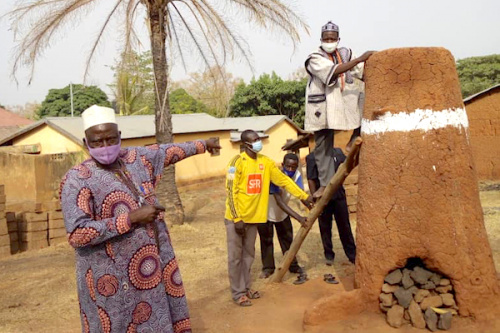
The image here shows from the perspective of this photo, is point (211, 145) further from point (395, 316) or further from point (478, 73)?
point (478, 73)

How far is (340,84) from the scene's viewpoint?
14.4ft

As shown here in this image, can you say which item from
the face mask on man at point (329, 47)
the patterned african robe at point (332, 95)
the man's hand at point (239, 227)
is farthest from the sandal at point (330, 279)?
the face mask on man at point (329, 47)

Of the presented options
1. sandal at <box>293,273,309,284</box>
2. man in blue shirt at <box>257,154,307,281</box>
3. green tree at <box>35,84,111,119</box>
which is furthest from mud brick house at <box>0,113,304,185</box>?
green tree at <box>35,84,111,119</box>

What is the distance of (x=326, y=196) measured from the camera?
4582 mm

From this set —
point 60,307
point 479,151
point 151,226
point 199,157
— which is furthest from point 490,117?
point 151,226

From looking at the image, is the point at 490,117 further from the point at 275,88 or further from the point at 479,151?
the point at 275,88

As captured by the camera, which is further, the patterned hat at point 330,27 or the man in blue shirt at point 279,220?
the man in blue shirt at point 279,220

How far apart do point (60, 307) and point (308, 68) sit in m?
3.91

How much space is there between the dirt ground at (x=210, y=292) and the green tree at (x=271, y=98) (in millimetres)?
17665

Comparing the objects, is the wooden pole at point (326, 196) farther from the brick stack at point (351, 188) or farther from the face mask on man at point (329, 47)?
the brick stack at point (351, 188)

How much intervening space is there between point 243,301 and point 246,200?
3.45ft

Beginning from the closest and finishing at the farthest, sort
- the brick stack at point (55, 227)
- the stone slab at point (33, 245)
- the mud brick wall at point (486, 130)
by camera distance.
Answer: the stone slab at point (33, 245), the brick stack at point (55, 227), the mud brick wall at point (486, 130)

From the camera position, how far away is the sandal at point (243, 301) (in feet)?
16.8

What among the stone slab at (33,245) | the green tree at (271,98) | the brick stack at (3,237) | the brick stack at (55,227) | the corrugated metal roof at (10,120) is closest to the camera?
the brick stack at (3,237)
